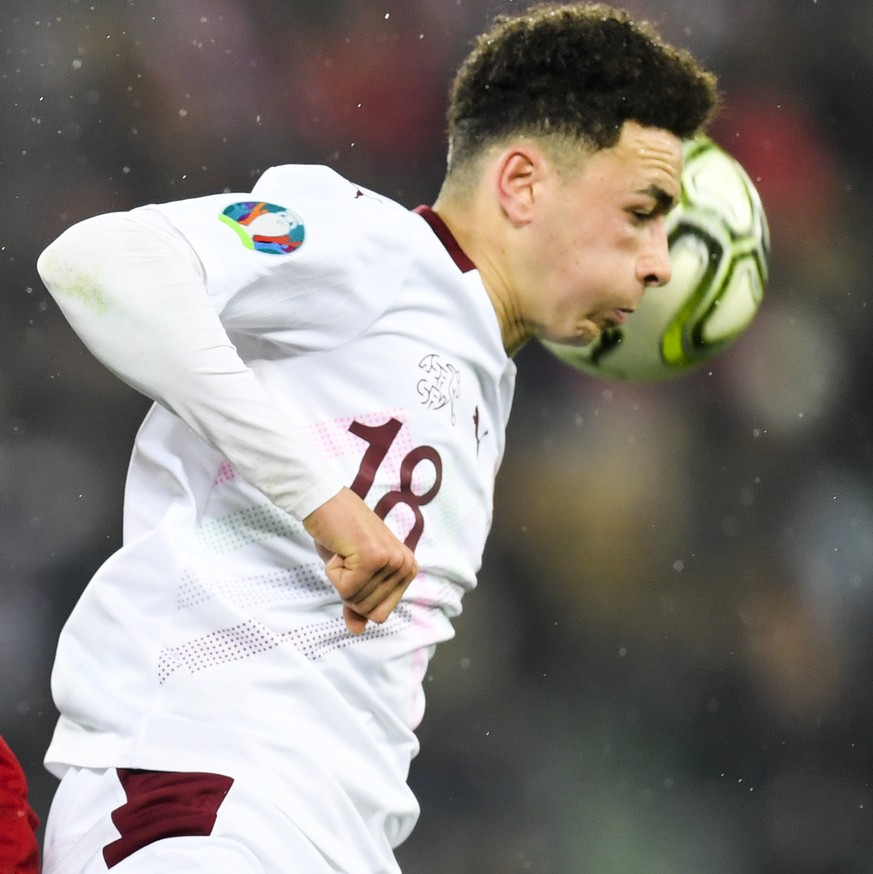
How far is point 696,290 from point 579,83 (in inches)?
21.8

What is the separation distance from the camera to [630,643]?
14.0 ft

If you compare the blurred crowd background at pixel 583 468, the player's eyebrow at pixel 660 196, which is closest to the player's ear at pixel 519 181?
the player's eyebrow at pixel 660 196

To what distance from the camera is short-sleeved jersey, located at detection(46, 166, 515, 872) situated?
152 centimetres

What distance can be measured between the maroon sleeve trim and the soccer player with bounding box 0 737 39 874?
5.0 inches

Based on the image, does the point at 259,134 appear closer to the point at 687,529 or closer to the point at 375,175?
the point at 375,175

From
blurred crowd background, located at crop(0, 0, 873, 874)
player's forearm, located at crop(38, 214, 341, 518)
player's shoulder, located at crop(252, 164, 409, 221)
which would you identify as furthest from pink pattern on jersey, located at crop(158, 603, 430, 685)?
blurred crowd background, located at crop(0, 0, 873, 874)

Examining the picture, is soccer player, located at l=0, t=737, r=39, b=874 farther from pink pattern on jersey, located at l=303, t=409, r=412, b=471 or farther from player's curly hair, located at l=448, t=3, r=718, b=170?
player's curly hair, located at l=448, t=3, r=718, b=170

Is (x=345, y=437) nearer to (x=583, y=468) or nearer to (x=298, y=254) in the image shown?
(x=298, y=254)

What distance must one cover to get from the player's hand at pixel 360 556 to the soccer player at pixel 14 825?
1.61ft

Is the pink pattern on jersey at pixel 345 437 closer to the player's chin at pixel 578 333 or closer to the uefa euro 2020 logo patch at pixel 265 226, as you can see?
the uefa euro 2020 logo patch at pixel 265 226

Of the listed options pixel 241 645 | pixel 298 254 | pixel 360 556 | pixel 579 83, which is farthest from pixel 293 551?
pixel 579 83

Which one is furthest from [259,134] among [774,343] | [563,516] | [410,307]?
[410,307]

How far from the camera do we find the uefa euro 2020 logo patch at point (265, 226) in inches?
61.0

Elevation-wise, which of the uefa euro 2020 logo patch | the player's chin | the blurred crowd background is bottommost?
the blurred crowd background
